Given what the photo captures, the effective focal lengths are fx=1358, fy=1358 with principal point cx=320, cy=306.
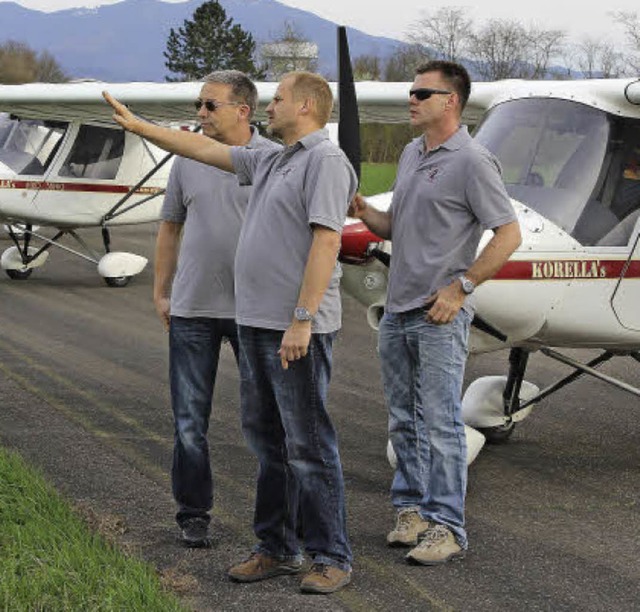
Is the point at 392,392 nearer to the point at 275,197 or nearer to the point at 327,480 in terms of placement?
the point at 327,480

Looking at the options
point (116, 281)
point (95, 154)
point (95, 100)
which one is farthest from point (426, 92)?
point (95, 154)

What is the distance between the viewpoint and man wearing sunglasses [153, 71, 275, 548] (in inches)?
189

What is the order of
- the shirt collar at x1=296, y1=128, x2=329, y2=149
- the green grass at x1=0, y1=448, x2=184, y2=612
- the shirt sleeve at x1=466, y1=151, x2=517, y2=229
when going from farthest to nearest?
the shirt sleeve at x1=466, y1=151, x2=517, y2=229
the shirt collar at x1=296, y1=128, x2=329, y2=149
the green grass at x1=0, y1=448, x2=184, y2=612

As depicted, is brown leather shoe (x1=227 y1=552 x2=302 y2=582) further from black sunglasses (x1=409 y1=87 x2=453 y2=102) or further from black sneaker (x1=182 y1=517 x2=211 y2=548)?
black sunglasses (x1=409 y1=87 x2=453 y2=102)

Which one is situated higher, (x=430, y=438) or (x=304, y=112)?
(x=304, y=112)

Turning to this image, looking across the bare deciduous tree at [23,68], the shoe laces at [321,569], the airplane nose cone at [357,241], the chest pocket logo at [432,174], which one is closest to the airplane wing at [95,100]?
the airplane nose cone at [357,241]

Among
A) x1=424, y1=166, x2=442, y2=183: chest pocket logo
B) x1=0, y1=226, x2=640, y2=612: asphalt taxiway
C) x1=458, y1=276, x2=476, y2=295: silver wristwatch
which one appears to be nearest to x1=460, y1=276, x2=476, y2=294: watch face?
x1=458, y1=276, x2=476, y2=295: silver wristwatch

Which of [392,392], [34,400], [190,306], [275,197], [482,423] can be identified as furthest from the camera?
[34,400]

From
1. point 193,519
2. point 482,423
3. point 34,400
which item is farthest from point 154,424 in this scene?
point 193,519

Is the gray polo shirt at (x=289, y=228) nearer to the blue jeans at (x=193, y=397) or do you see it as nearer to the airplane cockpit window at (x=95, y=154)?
the blue jeans at (x=193, y=397)

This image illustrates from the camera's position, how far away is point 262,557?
4574mm

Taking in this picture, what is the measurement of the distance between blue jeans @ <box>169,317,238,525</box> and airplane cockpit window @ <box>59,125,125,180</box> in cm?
1134

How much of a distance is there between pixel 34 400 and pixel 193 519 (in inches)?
126

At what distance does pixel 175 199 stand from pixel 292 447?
111 centimetres
